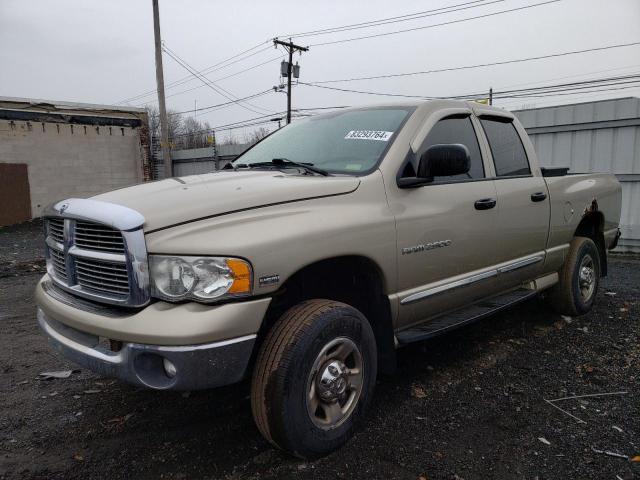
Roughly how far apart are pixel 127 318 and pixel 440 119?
2440mm

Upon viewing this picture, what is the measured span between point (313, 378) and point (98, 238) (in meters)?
1.27

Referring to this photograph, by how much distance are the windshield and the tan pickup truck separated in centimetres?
2

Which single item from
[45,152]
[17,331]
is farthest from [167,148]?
[17,331]

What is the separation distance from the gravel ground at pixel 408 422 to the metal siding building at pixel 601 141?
5.20 m

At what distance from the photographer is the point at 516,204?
3826 mm

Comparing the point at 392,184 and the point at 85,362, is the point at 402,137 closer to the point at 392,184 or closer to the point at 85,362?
the point at 392,184

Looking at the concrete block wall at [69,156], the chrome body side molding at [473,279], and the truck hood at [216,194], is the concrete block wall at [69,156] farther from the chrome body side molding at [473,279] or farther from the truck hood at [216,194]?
the chrome body side molding at [473,279]

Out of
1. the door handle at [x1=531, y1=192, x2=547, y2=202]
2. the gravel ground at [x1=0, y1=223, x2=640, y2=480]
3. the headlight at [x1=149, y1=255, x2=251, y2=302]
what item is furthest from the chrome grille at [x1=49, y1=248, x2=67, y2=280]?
the door handle at [x1=531, y1=192, x2=547, y2=202]

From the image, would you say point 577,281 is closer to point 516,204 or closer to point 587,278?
point 587,278

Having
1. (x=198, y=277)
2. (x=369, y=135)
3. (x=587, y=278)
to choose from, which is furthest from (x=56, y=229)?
(x=587, y=278)

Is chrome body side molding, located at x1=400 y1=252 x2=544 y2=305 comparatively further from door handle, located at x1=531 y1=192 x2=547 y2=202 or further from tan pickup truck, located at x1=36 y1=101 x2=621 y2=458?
door handle, located at x1=531 y1=192 x2=547 y2=202

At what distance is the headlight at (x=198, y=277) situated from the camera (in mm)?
2164

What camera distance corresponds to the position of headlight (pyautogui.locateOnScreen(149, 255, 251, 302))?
2164mm

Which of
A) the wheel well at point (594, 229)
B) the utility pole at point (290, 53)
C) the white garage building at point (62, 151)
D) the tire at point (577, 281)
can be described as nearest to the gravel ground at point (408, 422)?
the tire at point (577, 281)
